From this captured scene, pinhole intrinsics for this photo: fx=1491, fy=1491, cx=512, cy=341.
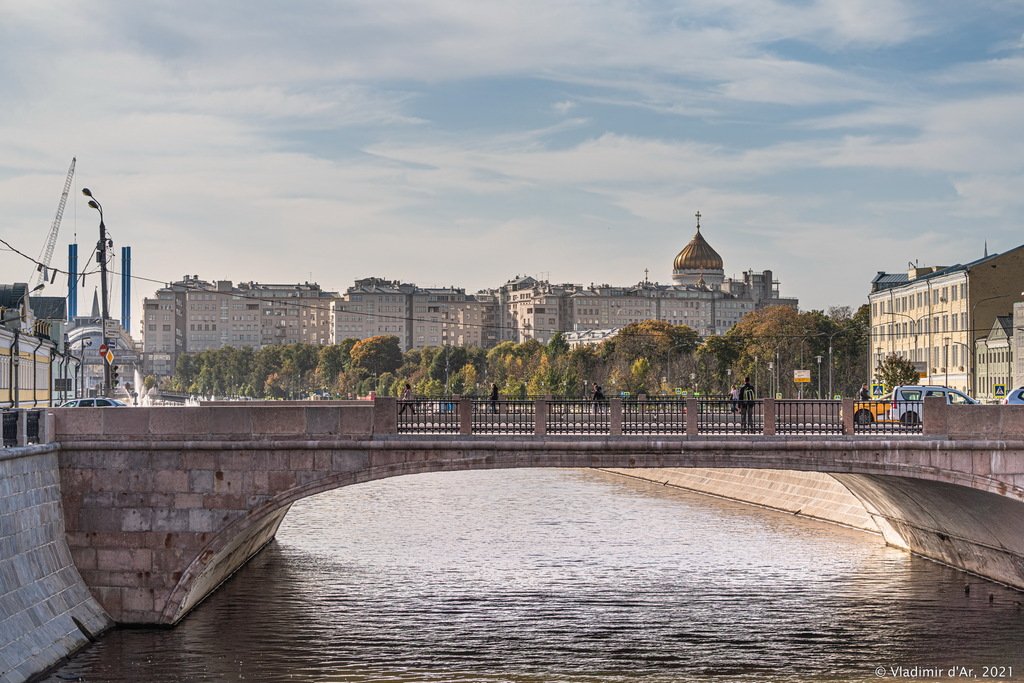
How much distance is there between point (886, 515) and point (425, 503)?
25.1 metres

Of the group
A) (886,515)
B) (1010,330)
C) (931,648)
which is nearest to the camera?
(931,648)

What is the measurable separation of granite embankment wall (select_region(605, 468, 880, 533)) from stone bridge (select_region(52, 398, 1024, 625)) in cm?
1799

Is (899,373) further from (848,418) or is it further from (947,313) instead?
(848,418)

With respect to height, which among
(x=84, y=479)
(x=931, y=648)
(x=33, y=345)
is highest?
(x=33, y=345)

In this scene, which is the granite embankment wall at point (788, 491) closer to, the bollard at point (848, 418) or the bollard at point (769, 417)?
the bollard at point (848, 418)

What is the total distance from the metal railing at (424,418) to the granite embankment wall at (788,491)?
21.7 metres

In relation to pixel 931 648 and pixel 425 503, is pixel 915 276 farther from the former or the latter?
pixel 931 648

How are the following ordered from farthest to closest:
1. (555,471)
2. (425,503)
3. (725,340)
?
(725,340) → (555,471) → (425,503)

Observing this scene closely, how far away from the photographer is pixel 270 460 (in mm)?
36594

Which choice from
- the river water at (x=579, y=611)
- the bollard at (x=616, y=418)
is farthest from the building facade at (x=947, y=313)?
the bollard at (x=616, y=418)

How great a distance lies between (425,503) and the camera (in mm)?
69250

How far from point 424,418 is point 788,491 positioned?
2995cm

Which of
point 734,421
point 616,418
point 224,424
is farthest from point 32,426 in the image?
point 734,421

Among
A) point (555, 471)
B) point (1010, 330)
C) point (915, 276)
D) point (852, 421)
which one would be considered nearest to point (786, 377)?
point (915, 276)
